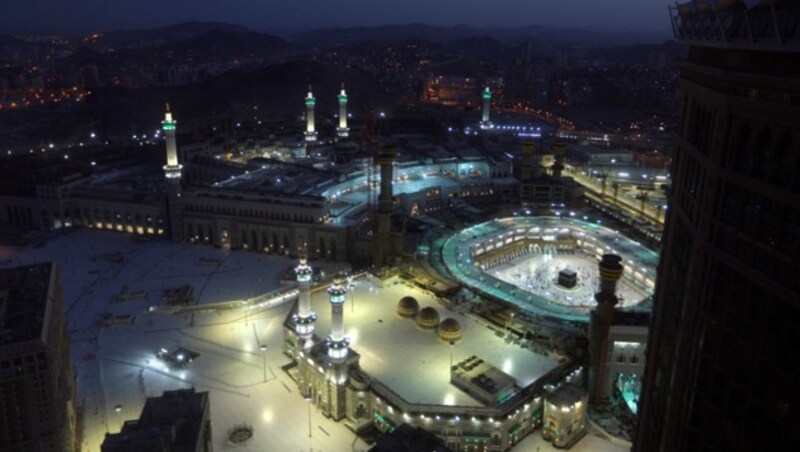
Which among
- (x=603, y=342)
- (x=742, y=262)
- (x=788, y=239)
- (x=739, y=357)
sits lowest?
(x=603, y=342)

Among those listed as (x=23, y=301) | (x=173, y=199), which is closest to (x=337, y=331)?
(x=23, y=301)

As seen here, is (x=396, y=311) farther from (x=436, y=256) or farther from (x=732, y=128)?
(x=732, y=128)

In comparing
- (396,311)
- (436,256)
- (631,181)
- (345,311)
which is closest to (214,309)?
(345,311)

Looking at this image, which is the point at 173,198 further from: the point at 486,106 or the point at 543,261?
the point at 486,106

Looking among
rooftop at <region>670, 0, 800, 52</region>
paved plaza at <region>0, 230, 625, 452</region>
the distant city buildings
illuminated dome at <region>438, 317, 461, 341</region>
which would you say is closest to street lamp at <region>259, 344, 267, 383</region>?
paved plaza at <region>0, 230, 625, 452</region>

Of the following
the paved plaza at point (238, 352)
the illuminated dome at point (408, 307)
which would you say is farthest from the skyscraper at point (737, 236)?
the illuminated dome at point (408, 307)

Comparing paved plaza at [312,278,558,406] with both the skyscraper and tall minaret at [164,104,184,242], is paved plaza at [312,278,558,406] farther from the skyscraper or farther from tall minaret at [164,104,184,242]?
tall minaret at [164,104,184,242]
